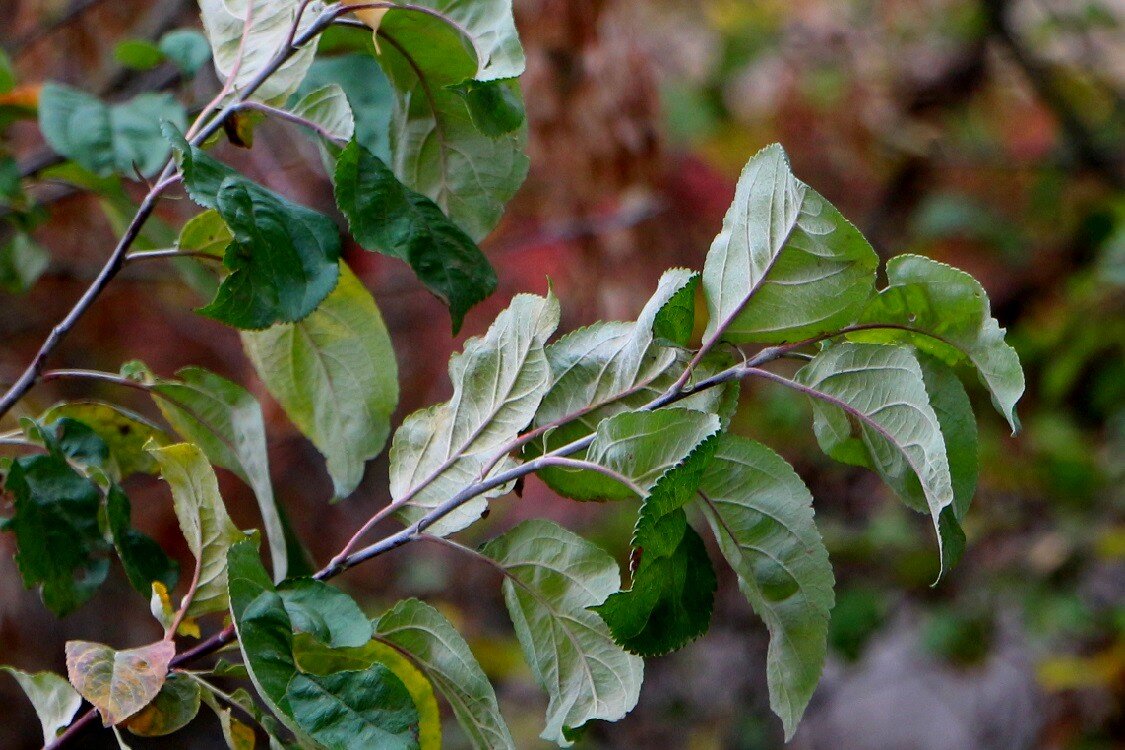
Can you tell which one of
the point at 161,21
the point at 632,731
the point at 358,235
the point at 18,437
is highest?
the point at 358,235

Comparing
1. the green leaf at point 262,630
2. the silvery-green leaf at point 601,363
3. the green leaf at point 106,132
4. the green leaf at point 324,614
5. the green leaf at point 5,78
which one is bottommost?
the green leaf at point 324,614

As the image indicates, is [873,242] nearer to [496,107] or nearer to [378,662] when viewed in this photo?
[496,107]

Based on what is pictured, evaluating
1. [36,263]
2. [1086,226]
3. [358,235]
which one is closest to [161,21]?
[36,263]

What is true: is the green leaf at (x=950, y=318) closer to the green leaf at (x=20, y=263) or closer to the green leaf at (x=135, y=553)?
the green leaf at (x=135, y=553)

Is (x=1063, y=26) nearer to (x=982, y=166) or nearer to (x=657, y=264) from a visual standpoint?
(x=982, y=166)

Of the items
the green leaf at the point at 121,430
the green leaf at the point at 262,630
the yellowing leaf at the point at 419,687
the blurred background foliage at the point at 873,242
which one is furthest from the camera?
the blurred background foliage at the point at 873,242

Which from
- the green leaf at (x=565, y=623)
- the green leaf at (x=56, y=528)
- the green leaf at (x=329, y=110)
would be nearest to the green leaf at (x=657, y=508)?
the green leaf at (x=565, y=623)
